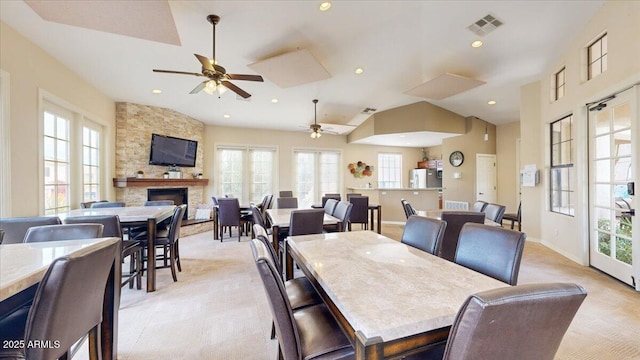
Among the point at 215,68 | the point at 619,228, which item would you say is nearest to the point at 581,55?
the point at 619,228

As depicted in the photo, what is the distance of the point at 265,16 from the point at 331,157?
5.72 m

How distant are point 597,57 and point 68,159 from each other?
7.55 m

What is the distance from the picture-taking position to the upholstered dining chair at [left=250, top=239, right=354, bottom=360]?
1025 millimetres

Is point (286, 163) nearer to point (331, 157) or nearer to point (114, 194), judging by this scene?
point (331, 157)

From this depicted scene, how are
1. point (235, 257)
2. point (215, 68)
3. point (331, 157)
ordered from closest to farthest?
1. point (215, 68)
2. point (235, 257)
3. point (331, 157)

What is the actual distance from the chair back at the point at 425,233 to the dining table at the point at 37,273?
1836 mm

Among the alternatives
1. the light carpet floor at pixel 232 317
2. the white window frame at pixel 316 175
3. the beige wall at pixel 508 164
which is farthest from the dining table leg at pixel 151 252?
the beige wall at pixel 508 164

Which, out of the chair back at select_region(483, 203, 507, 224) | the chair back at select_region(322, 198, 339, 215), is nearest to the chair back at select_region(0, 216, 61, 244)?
the chair back at select_region(322, 198, 339, 215)

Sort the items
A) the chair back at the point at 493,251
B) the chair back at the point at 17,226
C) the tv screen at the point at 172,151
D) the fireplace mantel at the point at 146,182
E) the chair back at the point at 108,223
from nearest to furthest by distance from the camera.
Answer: the chair back at the point at 493,251 → the chair back at the point at 17,226 → the chair back at the point at 108,223 → the fireplace mantel at the point at 146,182 → the tv screen at the point at 172,151

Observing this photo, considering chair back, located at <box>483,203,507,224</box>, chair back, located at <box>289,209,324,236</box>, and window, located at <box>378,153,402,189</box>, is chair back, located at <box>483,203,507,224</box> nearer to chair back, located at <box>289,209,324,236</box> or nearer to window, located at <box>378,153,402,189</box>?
chair back, located at <box>289,209,324,236</box>

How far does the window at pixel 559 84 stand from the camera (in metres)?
4.16

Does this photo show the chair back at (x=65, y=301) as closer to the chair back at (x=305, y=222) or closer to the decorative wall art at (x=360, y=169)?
the chair back at (x=305, y=222)

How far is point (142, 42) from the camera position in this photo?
3.23m

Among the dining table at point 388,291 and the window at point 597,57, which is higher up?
the window at point 597,57
